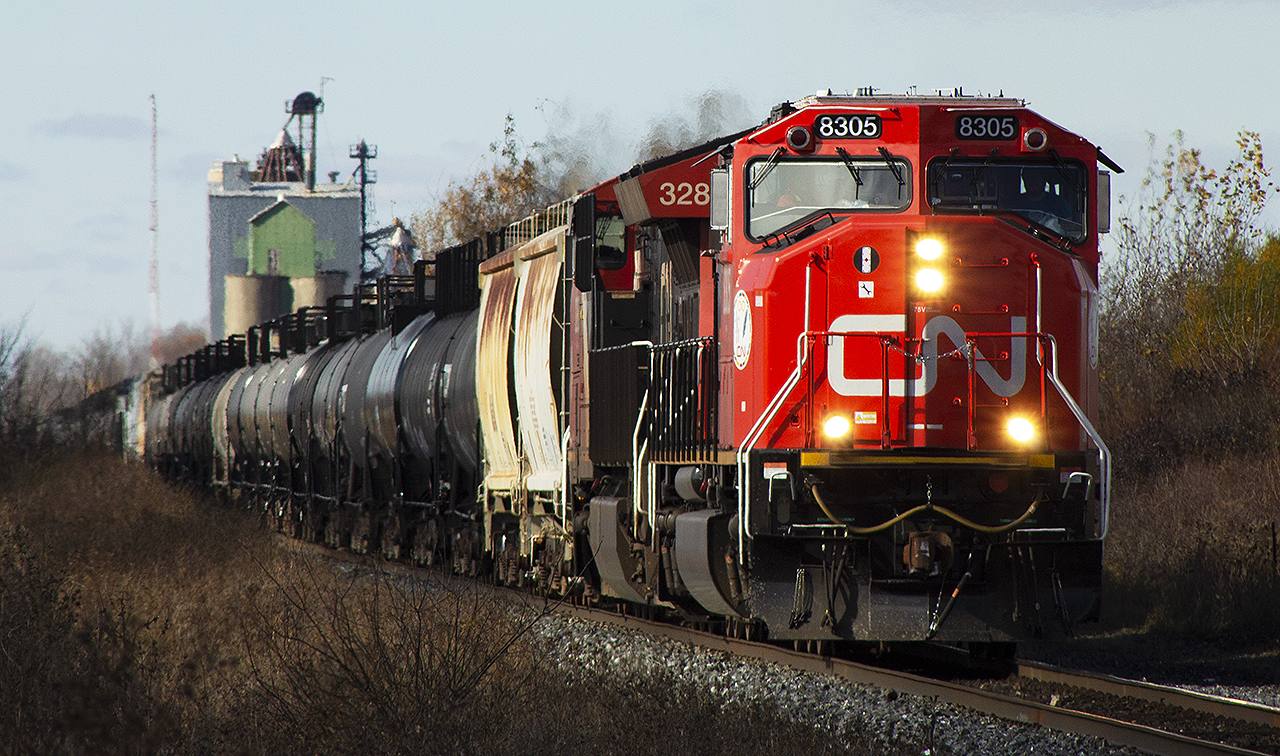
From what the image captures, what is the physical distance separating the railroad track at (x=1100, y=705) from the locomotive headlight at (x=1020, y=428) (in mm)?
1603

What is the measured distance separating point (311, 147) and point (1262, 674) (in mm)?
98908

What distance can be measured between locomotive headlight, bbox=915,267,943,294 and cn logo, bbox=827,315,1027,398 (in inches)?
7.3

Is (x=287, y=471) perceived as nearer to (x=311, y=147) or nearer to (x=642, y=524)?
(x=642, y=524)

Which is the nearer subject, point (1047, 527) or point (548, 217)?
point (1047, 527)

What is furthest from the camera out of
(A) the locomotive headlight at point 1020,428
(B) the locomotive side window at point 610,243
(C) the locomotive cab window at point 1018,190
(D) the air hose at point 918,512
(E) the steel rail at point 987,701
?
(B) the locomotive side window at point 610,243

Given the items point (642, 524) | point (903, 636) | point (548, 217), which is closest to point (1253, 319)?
point (548, 217)

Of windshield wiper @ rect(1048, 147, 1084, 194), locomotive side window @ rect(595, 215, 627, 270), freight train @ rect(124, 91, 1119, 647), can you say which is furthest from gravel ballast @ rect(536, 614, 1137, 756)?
windshield wiper @ rect(1048, 147, 1084, 194)

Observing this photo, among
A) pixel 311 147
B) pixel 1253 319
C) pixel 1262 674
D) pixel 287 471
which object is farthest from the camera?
pixel 311 147

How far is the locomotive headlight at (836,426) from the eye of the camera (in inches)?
351

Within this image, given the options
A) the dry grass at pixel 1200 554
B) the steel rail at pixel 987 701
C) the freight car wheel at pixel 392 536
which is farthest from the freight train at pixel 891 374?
the freight car wheel at pixel 392 536

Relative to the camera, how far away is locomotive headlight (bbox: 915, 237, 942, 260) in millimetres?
8977

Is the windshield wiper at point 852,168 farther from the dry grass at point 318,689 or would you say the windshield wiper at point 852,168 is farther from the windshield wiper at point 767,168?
the dry grass at point 318,689

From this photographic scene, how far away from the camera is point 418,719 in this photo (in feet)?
22.7

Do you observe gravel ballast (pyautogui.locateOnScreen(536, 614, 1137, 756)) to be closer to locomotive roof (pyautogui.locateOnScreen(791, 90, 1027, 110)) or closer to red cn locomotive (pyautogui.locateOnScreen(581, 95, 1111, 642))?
red cn locomotive (pyautogui.locateOnScreen(581, 95, 1111, 642))
